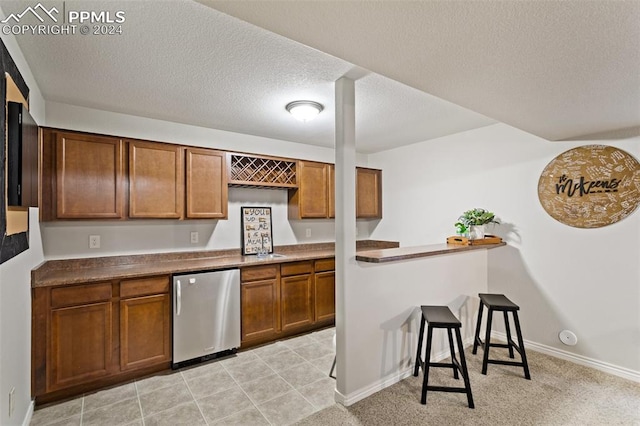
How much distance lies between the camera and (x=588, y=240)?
287cm

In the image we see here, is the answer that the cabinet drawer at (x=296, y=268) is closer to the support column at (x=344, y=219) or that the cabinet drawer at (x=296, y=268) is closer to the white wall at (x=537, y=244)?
the support column at (x=344, y=219)

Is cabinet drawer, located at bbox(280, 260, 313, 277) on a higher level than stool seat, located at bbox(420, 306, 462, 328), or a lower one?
higher

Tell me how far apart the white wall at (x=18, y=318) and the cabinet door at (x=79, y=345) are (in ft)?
0.56

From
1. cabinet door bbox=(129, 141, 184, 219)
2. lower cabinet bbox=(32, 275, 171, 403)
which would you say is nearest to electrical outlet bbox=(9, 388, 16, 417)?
lower cabinet bbox=(32, 275, 171, 403)

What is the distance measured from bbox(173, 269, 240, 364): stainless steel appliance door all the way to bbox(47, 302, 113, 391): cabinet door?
1.73 ft

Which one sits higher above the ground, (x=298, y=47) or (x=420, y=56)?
(x=298, y=47)

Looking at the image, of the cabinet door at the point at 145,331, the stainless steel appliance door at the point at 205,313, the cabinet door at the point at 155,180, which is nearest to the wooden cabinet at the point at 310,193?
the stainless steel appliance door at the point at 205,313

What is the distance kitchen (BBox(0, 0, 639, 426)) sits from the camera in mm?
2646

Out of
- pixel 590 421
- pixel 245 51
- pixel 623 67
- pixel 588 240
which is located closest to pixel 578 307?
pixel 588 240

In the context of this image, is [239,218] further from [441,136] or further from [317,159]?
[441,136]

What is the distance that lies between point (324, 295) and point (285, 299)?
0.57m

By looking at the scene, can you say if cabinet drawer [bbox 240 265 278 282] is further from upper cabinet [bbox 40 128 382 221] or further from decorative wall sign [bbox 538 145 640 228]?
decorative wall sign [bbox 538 145 640 228]

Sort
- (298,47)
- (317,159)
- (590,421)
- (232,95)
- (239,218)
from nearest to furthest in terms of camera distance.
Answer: (298,47) < (590,421) < (232,95) < (239,218) < (317,159)

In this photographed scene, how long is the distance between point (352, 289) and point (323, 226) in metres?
2.47
